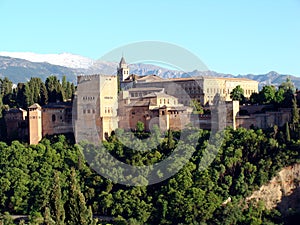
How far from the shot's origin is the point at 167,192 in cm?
2344

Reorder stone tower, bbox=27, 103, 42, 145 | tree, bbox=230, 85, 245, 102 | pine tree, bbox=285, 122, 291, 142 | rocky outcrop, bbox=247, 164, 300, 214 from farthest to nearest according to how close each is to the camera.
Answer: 1. tree, bbox=230, 85, 245, 102
2. stone tower, bbox=27, 103, 42, 145
3. pine tree, bbox=285, 122, 291, 142
4. rocky outcrop, bbox=247, 164, 300, 214

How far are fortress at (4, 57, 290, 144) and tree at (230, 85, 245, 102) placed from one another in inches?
57.2

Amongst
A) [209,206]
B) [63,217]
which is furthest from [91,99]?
[63,217]

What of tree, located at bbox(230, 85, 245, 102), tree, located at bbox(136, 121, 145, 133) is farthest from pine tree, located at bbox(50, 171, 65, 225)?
tree, located at bbox(230, 85, 245, 102)

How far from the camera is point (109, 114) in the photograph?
85.3 feet

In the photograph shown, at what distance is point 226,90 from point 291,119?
6.68m

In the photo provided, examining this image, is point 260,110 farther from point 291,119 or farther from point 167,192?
point 167,192

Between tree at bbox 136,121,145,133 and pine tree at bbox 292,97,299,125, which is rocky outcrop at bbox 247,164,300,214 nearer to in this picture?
pine tree at bbox 292,97,299,125

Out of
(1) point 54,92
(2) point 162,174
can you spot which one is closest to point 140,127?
(2) point 162,174

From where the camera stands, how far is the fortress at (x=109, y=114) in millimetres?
25469

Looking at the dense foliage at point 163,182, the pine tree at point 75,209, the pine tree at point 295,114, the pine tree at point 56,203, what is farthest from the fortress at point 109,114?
the pine tree at point 75,209

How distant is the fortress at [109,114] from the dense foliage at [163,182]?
507 mm

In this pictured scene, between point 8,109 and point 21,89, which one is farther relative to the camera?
point 21,89

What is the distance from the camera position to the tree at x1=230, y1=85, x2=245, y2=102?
29.6 m
